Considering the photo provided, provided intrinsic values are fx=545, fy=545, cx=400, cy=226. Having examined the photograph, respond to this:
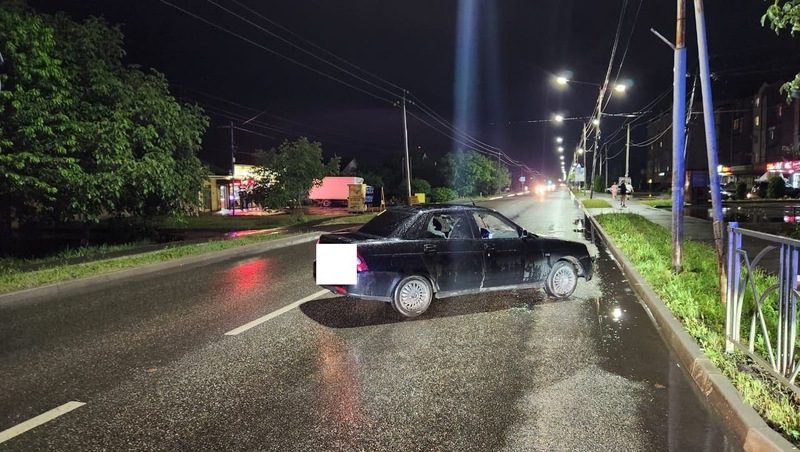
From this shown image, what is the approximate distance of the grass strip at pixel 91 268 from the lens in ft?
33.1

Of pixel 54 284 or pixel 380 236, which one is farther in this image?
pixel 54 284

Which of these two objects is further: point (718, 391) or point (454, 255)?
point (454, 255)

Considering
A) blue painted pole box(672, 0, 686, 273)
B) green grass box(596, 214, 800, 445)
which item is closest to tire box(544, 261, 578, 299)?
green grass box(596, 214, 800, 445)

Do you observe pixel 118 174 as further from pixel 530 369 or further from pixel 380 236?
pixel 530 369

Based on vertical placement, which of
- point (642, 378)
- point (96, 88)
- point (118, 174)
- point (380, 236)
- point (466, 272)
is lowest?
point (642, 378)

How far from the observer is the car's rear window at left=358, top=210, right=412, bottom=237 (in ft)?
25.0

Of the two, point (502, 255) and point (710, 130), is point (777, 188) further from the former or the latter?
point (502, 255)

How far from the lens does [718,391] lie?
14.1 ft

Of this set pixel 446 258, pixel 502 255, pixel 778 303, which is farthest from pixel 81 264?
pixel 778 303

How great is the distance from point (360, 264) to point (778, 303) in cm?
442

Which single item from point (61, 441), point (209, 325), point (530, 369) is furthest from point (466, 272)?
point (61, 441)

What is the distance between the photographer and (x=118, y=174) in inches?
587

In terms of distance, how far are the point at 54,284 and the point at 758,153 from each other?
70516 mm

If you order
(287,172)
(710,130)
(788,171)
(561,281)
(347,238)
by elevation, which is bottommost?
(561,281)
